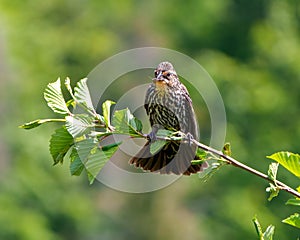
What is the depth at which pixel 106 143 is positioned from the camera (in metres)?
4.13

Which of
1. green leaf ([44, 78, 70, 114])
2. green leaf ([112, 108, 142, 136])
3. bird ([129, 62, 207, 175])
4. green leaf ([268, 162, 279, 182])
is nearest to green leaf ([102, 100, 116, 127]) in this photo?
green leaf ([112, 108, 142, 136])

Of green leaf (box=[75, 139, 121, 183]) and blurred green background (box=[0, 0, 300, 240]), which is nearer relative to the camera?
green leaf (box=[75, 139, 121, 183])

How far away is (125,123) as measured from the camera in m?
4.02

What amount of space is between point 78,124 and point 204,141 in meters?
19.5

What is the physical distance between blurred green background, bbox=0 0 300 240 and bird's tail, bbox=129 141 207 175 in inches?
461

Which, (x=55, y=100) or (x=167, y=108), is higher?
(x=167, y=108)

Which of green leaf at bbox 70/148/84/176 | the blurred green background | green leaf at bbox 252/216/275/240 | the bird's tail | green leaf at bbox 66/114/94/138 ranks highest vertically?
the blurred green background

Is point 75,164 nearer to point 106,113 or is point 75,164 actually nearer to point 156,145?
point 106,113

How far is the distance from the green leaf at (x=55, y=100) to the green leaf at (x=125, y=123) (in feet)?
0.58

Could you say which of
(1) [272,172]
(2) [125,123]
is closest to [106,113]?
(2) [125,123]

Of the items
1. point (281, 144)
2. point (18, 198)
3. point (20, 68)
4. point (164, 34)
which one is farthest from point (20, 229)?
point (164, 34)

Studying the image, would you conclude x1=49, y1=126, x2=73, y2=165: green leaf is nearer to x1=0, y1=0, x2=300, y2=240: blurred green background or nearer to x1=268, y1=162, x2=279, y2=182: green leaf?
x1=268, y1=162, x2=279, y2=182: green leaf

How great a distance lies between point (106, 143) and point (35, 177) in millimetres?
20046

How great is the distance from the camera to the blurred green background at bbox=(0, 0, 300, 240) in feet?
70.4
